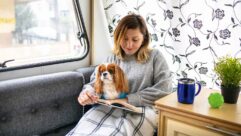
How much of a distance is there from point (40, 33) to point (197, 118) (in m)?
1.28

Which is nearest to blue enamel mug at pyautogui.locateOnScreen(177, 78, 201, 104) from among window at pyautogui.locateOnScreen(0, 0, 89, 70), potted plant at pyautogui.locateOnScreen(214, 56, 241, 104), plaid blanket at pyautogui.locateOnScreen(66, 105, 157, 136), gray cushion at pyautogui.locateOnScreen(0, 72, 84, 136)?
potted plant at pyautogui.locateOnScreen(214, 56, 241, 104)

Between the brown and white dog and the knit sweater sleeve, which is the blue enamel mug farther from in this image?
the brown and white dog

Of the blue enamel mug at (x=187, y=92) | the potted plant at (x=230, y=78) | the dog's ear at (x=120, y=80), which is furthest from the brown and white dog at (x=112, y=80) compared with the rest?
the potted plant at (x=230, y=78)

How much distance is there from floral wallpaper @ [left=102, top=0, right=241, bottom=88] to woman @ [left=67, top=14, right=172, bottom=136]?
0.23 m

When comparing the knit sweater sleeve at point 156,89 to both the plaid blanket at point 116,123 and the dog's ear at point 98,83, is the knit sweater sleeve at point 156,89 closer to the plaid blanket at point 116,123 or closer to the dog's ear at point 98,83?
the plaid blanket at point 116,123

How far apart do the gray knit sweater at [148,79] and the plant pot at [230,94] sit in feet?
1.15

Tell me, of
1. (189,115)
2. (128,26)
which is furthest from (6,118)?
(189,115)

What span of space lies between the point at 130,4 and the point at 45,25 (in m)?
0.65

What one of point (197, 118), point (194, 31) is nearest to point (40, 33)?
point (194, 31)

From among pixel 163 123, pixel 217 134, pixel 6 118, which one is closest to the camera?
pixel 217 134

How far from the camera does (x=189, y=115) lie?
4.35 ft

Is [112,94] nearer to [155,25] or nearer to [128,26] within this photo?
[128,26]

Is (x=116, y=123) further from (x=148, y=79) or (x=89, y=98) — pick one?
(x=148, y=79)

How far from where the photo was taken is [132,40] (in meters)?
1.74
